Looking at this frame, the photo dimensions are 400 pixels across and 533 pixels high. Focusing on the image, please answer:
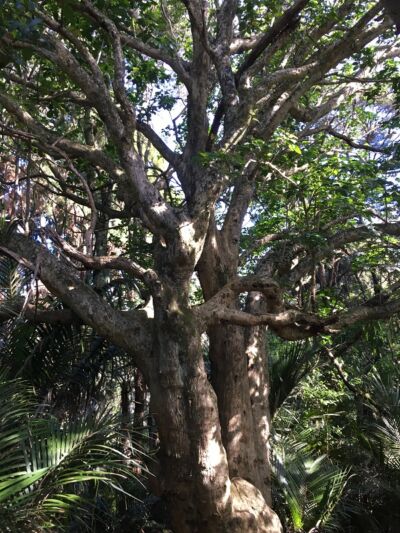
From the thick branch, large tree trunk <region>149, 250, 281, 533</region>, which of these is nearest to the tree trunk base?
large tree trunk <region>149, 250, 281, 533</region>

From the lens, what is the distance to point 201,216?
5.16 metres

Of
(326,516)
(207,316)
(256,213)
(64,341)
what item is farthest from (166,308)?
(256,213)

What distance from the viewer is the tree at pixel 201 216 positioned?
4555mm

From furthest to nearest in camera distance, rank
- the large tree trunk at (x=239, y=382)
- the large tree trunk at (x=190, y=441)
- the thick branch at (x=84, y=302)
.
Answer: the large tree trunk at (x=239, y=382)
the thick branch at (x=84, y=302)
the large tree trunk at (x=190, y=441)

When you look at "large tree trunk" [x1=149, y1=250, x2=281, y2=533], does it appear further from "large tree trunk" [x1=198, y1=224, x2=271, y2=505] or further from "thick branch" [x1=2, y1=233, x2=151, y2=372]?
"large tree trunk" [x1=198, y1=224, x2=271, y2=505]

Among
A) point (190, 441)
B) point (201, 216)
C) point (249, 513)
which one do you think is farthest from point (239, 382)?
point (201, 216)

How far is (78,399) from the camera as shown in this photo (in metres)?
5.64

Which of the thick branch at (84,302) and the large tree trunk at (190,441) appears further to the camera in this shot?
the thick branch at (84,302)

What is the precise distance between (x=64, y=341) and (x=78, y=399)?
1.95 feet

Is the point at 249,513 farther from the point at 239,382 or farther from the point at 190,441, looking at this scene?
the point at 239,382

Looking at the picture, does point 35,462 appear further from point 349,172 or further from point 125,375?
point 349,172

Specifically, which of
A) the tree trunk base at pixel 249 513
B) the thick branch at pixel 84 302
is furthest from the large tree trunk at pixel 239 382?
the thick branch at pixel 84 302

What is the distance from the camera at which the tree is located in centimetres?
455

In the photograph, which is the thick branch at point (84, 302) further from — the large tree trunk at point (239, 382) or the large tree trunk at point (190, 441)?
the large tree trunk at point (239, 382)
